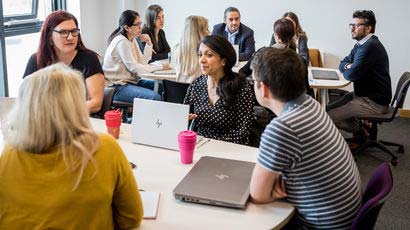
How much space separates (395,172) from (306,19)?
8.37 feet

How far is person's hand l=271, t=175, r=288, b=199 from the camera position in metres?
1.52

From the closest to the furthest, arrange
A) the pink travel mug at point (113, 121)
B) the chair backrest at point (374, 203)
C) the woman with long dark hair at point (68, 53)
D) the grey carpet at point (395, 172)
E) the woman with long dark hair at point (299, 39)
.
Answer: the chair backrest at point (374, 203)
the pink travel mug at point (113, 121)
the woman with long dark hair at point (68, 53)
the grey carpet at point (395, 172)
the woman with long dark hair at point (299, 39)

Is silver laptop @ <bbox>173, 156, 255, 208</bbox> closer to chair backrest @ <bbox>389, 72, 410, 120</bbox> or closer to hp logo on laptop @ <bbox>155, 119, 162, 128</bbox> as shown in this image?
hp logo on laptop @ <bbox>155, 119, 162, 128</bbox>

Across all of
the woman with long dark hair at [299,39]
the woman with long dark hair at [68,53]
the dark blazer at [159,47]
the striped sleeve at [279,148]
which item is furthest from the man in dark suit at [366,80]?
the striped sleeve at [279,148]

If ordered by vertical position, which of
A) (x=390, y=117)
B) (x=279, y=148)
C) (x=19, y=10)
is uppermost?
(x=19, y=10)

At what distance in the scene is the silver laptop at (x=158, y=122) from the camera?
195cm

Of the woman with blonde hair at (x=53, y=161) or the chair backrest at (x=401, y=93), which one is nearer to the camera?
the woman with blonde hair at (x=53, y=161)

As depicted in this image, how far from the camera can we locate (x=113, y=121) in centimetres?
212

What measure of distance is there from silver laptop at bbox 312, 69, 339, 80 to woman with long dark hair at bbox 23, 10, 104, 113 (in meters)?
2.18

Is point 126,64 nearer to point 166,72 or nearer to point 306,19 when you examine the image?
point 166,72

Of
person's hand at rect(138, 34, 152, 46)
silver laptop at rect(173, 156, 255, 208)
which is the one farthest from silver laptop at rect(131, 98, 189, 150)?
person's hand at rect(138, 34, 152, 46)

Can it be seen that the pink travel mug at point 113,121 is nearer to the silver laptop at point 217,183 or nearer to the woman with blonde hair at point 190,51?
the silver laptop at point 217,183

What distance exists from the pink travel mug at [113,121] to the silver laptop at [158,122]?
108 mm

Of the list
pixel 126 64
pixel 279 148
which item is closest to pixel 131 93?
pixel 126 64
